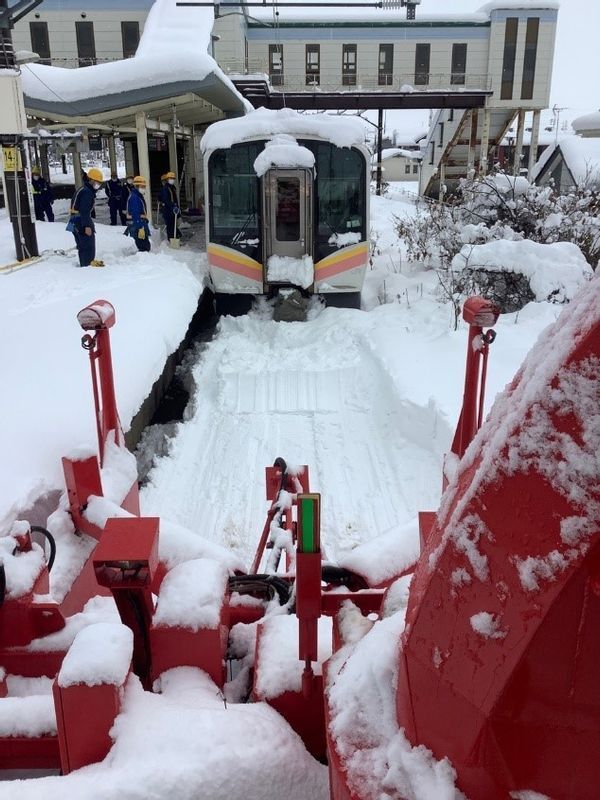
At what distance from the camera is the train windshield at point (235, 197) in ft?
33.2

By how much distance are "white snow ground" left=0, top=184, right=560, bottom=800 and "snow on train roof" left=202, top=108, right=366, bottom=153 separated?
81.4 inches

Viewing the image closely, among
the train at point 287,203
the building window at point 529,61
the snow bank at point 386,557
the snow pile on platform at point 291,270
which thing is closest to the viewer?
the snow bank at point 386,557

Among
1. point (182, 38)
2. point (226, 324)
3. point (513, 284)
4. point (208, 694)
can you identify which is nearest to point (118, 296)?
point (226, 324)

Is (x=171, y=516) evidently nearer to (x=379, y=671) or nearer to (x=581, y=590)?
(x=379, y=671)

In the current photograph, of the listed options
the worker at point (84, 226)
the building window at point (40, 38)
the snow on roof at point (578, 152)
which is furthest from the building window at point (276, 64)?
the worker at point (84, 226)

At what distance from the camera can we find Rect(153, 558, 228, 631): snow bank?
6.52ft

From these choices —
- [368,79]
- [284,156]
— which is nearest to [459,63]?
[368,79]

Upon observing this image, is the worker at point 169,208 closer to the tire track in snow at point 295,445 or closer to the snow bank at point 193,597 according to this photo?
the tire track in snow at point 295,445

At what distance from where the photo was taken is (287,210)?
10.3 meters

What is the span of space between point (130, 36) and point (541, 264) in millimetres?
24264

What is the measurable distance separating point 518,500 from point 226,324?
30.6 ft

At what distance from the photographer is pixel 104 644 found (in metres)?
1.67

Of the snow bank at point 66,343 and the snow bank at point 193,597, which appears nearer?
the snow bank at point 193,597

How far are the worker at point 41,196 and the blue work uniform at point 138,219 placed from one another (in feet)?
20.3
